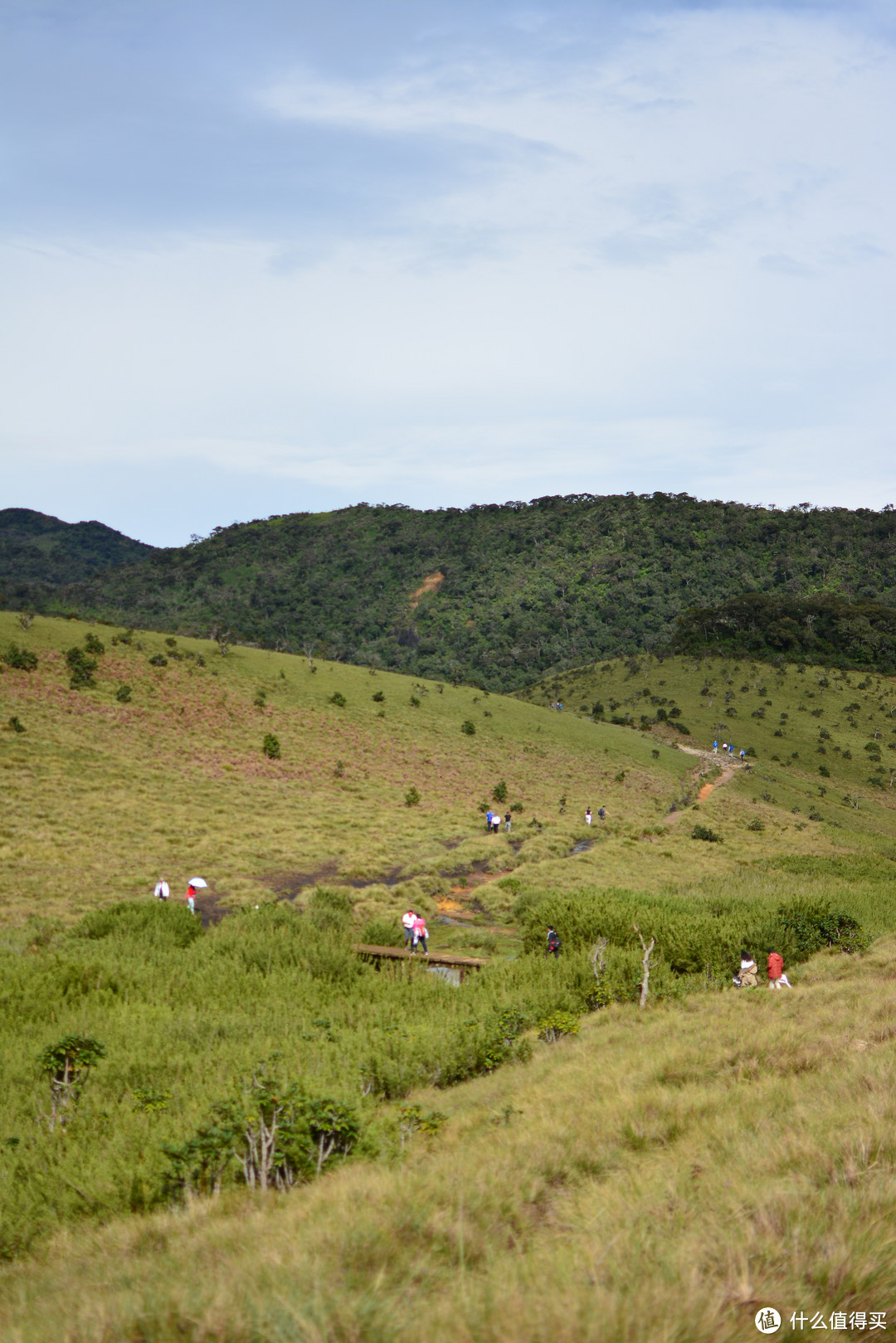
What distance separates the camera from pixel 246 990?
13.4m

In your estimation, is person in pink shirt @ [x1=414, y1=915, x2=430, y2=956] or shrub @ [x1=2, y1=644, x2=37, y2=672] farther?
shrub @ [x1=2, y1=644, x2=37, y2=672]

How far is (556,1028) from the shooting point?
1232cm

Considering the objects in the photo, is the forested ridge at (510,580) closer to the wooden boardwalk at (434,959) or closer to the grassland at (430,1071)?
the grassland at (430,1071)

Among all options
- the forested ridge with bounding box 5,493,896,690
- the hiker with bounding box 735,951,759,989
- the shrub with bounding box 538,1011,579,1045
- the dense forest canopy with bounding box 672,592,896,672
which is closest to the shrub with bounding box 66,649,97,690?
the shrub with bounding box 538,1011,579,1045

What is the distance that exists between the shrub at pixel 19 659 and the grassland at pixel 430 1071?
7.96m

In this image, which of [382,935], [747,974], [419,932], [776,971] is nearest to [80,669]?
[382,935]

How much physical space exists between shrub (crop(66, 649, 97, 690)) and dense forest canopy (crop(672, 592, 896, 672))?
232 ft

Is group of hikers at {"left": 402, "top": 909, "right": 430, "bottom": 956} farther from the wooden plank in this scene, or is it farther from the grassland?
the grassland

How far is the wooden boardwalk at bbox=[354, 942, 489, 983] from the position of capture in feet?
57.3

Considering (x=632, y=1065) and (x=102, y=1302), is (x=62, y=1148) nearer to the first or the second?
(x=102, y=1302)

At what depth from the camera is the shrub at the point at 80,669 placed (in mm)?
46406

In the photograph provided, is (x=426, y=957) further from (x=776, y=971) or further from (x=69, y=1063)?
(x=69, y=1063)

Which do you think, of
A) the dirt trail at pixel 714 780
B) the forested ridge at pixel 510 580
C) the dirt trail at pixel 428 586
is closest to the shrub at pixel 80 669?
the dirt trail at pixel 714 780

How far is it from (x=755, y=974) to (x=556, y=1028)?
5.65 meters
